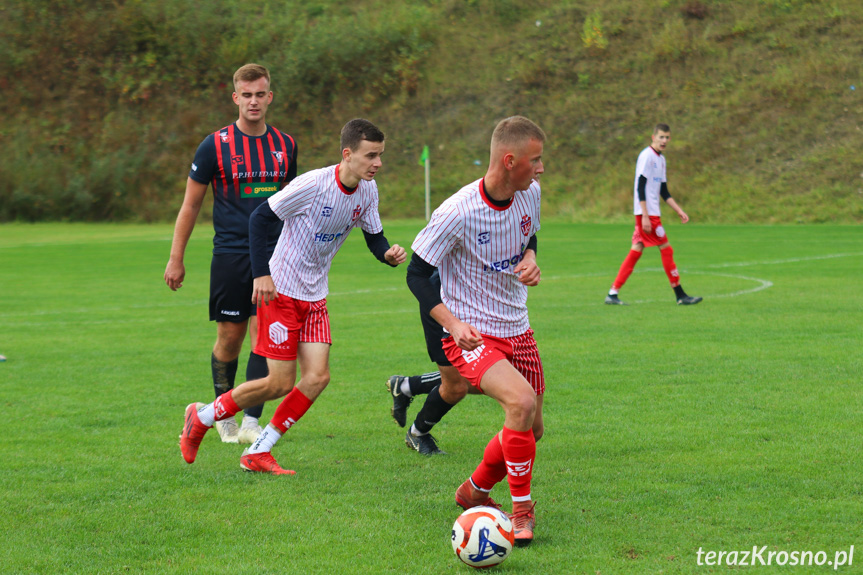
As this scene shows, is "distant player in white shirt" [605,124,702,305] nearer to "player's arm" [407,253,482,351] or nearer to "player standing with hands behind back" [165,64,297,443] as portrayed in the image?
"player standing with hands behind back" [165,64,297,443]

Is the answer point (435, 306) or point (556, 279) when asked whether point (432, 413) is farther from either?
point (556, 279)

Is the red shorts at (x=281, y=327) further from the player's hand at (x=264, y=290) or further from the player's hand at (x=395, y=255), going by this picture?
the player's hand at (x=395, y=255)

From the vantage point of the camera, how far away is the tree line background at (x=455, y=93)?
1240 inches

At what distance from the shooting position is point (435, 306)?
13.4ft

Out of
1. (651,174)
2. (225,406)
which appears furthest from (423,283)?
(651,174)

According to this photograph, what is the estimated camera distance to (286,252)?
5.25m

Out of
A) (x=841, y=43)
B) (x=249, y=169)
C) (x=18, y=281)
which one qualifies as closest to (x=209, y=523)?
(x=249, y=169)

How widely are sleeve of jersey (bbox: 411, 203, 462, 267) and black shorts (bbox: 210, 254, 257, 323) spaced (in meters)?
1.96

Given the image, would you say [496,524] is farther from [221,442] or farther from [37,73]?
[37,73]

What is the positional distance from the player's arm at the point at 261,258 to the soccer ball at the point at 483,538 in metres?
1.79

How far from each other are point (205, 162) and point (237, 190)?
26 centimetres

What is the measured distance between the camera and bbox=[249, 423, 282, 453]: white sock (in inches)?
202

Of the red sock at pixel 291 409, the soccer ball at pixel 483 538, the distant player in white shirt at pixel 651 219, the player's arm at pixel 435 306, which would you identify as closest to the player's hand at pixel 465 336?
the player's arm at pixel 435 306

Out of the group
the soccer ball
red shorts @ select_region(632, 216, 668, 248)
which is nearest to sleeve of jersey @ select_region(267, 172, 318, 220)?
the soccer ball
